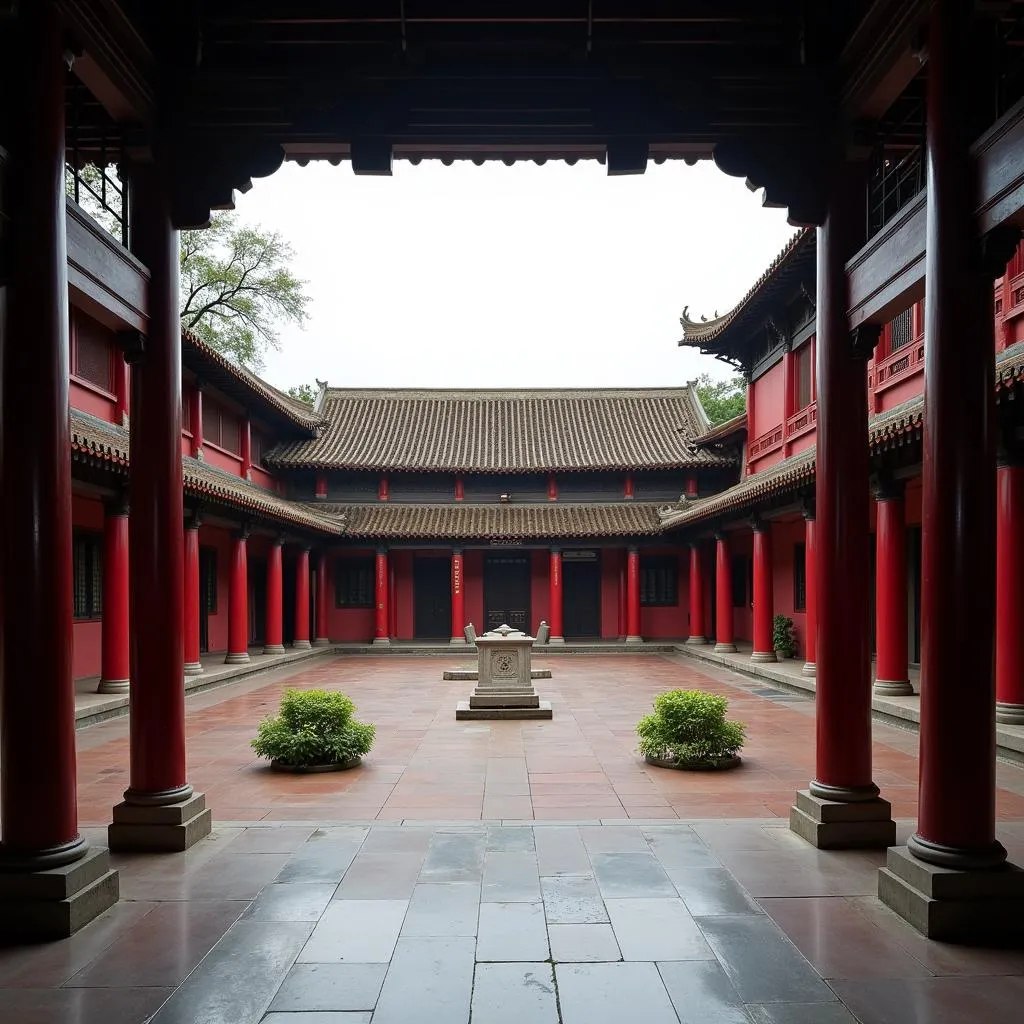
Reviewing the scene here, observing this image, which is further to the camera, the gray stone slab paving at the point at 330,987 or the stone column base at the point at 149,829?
the stone column base at the point at 149,829

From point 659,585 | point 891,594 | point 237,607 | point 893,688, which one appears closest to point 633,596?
point 659,585

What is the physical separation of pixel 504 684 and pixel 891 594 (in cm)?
542

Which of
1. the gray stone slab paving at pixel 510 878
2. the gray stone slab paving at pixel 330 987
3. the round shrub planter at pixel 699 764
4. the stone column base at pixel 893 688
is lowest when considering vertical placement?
the round shrub planter at pixel 699 764

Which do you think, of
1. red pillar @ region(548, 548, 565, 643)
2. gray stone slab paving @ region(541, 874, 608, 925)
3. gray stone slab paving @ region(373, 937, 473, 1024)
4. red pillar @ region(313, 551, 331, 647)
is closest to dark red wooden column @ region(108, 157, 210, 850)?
gray stone slab paving @ region(373, 937, 473, 1024)

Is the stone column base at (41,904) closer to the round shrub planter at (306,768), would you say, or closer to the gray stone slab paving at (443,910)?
the gray stone slab paving at (443,910)

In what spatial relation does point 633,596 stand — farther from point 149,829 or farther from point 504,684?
point 149,829

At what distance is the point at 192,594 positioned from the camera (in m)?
14.6

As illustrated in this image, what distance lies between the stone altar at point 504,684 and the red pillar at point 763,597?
650 cm

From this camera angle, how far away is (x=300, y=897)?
437 cm

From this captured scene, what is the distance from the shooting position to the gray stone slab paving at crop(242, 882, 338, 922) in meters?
4.12

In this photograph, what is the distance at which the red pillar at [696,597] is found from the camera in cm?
2247

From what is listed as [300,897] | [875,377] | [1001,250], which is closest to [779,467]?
[875,377]

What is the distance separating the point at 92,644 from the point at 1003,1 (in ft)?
49.0

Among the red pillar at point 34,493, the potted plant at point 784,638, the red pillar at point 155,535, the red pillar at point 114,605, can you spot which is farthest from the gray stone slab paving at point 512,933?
the potted plant at point 784,638
